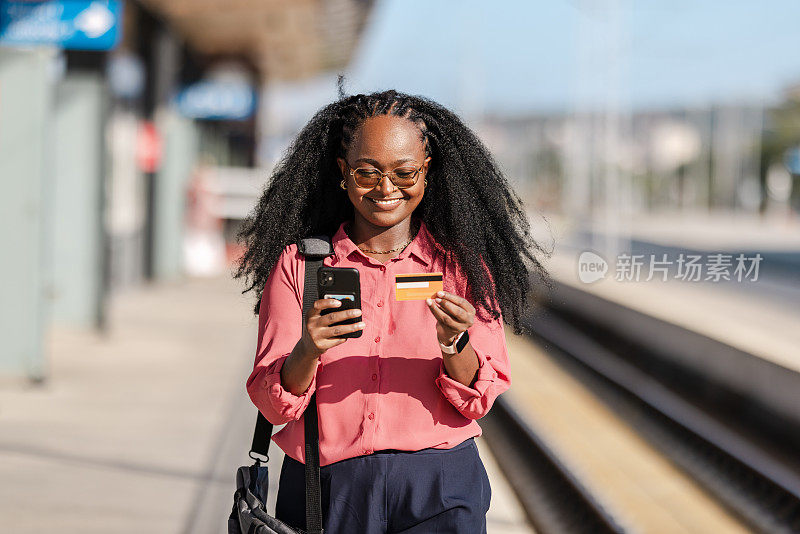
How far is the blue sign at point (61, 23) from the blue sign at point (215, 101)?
11109 mm

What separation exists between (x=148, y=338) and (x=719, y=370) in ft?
19.9

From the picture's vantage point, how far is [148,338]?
13.4 m

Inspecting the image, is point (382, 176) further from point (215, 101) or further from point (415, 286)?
point (215, 101)

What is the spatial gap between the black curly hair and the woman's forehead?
25mm

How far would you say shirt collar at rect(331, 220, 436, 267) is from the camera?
2.58m

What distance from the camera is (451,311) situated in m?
2.30

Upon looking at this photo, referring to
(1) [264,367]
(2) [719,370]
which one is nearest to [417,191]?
(1) [264,367]

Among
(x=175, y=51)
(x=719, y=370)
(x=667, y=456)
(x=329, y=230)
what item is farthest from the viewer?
(x=175, y=51)

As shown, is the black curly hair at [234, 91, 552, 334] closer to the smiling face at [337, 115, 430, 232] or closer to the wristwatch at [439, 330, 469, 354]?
the smiling face at [337, 115, 430, 232]

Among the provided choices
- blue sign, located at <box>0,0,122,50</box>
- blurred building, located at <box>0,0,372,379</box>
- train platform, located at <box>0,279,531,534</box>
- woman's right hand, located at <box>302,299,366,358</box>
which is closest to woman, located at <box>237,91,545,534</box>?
woman's right hand, located at <box>302,299,366,358</box>

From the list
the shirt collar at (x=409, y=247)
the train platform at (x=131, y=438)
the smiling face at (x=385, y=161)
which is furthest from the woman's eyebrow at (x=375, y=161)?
the train platform at (x=131, y=438)

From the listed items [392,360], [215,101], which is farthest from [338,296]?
[215,101]

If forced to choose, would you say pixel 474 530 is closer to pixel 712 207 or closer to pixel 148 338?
pixel 148 338

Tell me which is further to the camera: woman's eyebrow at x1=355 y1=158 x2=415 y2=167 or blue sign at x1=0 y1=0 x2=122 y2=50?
blue sign at x1=0 y1=0 x2=122 y2=50
